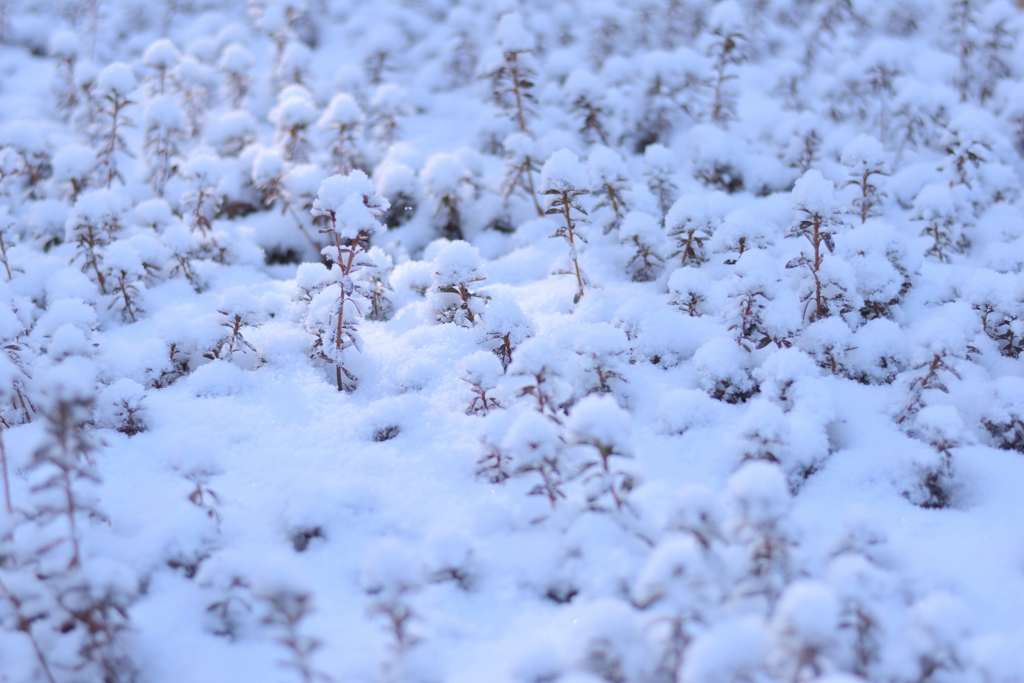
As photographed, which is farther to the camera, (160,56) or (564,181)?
(160,56)

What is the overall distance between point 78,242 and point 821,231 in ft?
12.3

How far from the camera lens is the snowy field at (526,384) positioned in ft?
7.56

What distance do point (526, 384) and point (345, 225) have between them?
39.6 inches

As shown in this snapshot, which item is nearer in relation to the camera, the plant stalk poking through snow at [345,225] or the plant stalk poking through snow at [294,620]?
the plant stalk poking through snow at [294,620]

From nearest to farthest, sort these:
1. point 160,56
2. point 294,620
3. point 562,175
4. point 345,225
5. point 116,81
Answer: point 294,620 < point 345,225 < point 562,175 < point 116,81 < point 160,56

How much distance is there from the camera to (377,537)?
2.84 meters

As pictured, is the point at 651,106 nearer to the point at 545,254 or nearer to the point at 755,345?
the point at 545,254

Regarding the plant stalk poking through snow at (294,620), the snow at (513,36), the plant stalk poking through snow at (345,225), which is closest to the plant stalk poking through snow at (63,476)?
the plant stalk poking through snow at (294,620)

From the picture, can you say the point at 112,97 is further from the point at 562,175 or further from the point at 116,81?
the point at 562,175

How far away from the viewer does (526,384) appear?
319cm

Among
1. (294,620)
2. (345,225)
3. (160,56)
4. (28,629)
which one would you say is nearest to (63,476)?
(28,629)

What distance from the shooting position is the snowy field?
2.30 metres

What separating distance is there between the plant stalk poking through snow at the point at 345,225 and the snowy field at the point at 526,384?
0.7 inches

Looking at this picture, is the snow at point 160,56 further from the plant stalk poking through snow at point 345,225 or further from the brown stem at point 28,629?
the brown stem at point 28,629
